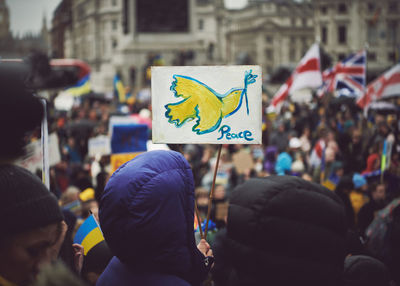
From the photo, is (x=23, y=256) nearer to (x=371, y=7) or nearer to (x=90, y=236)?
(x=90, y=236)

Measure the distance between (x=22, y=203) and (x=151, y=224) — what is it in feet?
1.76

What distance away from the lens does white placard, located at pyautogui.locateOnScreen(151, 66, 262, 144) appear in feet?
8.80

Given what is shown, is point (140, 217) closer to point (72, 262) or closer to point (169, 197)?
point (169, 197)

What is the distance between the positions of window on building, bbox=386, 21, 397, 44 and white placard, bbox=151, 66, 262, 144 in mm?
61358

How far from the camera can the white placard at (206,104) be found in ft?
8.80

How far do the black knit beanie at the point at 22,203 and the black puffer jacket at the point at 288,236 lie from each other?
25.3 inches

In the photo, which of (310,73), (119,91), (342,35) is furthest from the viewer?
(342,35)

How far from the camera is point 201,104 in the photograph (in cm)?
270

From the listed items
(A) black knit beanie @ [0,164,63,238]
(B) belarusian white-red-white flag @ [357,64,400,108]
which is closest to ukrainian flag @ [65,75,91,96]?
(B) belarusian white-red-white flag @ [357,64,400,108]

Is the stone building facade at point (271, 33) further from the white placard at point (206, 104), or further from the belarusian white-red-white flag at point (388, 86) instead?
the white placard at point (206, 104)

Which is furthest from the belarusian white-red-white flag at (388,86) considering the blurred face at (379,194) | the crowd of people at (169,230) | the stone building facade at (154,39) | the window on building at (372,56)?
the window on building at (372,56)

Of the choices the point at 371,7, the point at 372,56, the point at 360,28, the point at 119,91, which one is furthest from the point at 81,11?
the point at 119,91

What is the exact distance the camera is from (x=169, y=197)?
180 cm

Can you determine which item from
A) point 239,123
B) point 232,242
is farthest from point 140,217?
point 239,123
